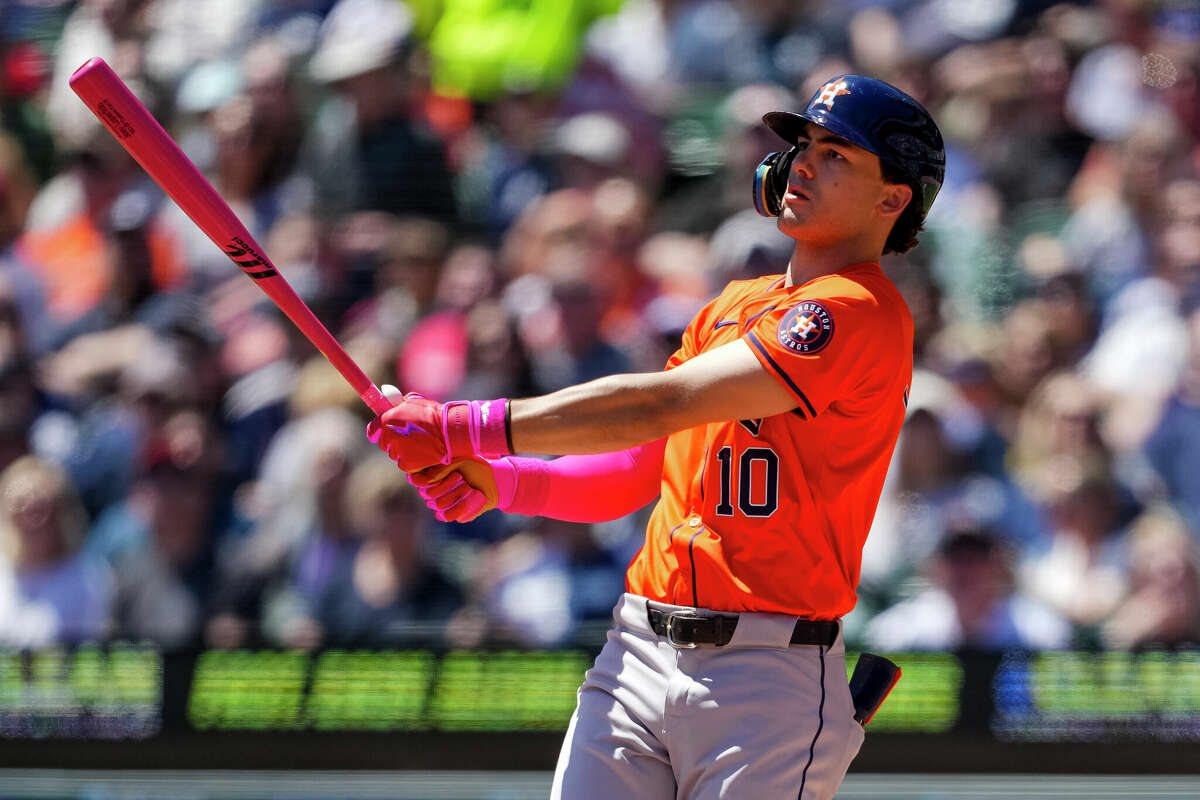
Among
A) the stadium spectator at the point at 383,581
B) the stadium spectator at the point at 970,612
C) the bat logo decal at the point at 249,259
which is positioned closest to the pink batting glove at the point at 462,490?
the bat logo decal at the point at 249,259

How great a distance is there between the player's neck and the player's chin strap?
13 centimetres

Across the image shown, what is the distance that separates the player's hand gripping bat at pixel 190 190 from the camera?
2408 mm

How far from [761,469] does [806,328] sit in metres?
0.25

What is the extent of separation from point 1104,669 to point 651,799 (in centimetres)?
331

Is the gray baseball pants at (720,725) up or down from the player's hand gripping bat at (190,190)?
down

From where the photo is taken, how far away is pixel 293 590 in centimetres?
533

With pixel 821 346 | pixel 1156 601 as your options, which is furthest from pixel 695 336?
pixel 1156 601

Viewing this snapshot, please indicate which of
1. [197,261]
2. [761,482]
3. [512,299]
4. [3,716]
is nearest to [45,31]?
[197,261]

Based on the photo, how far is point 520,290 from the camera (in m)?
5.57

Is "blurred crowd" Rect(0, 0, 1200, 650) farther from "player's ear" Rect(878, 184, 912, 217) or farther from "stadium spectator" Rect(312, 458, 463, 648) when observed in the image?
"player's ear" Rect(878, 184, 912, 217)

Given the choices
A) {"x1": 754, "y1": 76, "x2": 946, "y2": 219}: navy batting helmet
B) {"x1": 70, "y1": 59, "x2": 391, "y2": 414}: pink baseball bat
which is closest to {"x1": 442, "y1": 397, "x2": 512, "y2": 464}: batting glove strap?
{"x1": 70, "y1": 59, "x2": 391, "y2": 414}: pink baseball bat

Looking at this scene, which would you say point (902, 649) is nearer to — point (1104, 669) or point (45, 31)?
point (1104, 669)

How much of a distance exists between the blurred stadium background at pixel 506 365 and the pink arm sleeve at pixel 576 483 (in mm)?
2507

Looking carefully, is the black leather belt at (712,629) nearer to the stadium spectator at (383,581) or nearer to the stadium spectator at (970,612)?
the stadium spectator at (970,612)
